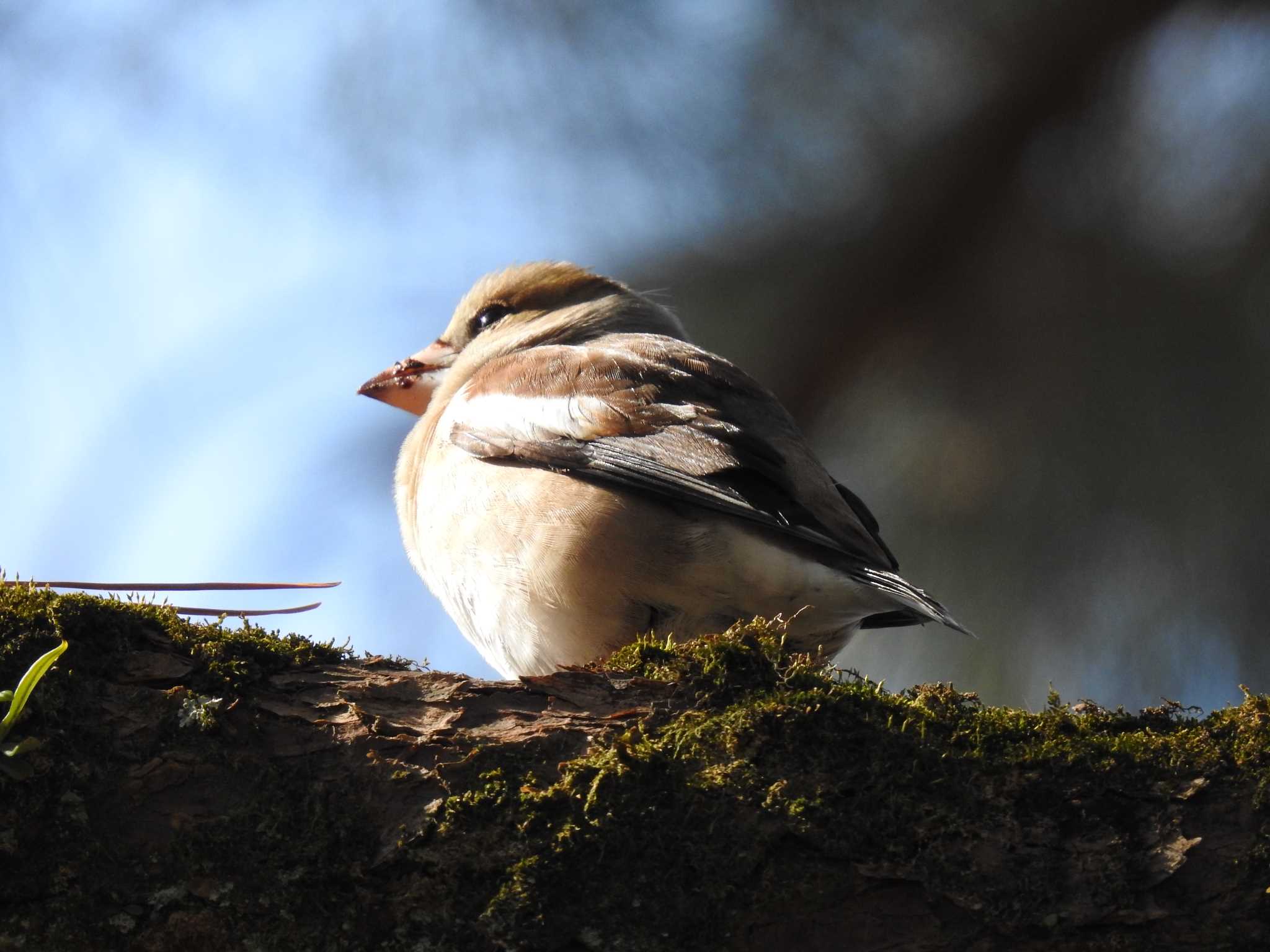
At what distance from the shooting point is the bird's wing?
3.88 meters

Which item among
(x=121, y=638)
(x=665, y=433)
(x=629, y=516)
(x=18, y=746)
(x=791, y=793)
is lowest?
(x=18, y=746)

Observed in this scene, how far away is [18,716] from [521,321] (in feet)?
13.9

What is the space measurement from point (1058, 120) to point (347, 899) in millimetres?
4130

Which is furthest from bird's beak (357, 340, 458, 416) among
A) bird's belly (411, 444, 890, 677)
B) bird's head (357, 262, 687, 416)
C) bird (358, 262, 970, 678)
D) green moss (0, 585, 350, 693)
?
green moss (0, 585, 350, 693)

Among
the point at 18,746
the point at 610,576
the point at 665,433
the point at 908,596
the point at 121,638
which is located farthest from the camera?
the point at 665,433

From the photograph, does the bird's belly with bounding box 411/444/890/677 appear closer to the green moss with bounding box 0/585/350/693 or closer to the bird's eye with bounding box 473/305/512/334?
the green moss with bounding box 0/585/350/693

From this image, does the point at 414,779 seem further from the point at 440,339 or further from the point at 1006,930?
the point at 440,339

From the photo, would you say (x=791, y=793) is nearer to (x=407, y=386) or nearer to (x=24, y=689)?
(x=24, y=689)

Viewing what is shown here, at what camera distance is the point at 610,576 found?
12.4 feet

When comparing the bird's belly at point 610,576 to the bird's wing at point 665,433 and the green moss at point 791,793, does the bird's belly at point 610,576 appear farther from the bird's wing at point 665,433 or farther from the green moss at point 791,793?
the green moss at point 791,793

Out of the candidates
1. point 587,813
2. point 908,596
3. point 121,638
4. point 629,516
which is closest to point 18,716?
point 121,638

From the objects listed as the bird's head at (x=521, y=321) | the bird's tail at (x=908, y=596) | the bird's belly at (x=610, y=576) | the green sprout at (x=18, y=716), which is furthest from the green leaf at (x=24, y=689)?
the bird's head at (x=521, y=321)

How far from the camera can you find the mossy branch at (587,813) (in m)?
2.03

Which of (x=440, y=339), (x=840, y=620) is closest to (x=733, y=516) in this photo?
(x=840, y=620)
